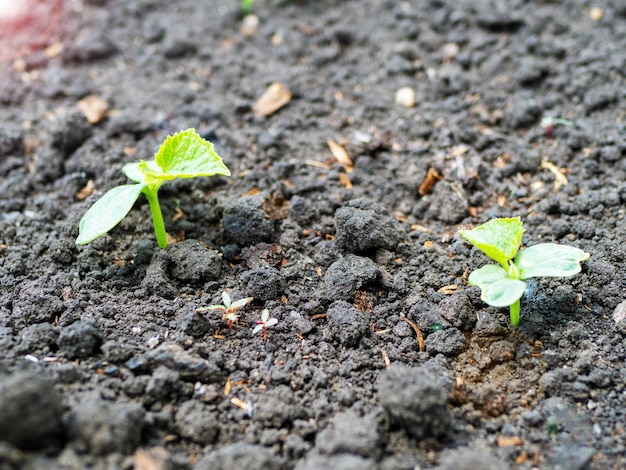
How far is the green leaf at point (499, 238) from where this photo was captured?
5.50 feet

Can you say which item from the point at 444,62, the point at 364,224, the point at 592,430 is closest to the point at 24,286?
the point at 364,224

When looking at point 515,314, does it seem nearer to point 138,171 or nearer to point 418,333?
point 418,333

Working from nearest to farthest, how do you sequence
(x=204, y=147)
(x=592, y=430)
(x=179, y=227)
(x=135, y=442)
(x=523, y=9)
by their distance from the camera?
1. (x=135, y=442)
2. (x=592, y=430)
3. (x=204, y=147)
4. (x=179, y=227)
5. (x=523, y=9)

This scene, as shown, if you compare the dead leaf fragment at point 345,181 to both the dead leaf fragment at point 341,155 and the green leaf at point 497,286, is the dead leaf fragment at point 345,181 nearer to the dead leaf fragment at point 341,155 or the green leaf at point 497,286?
the dead leaf fragment at point 341,155

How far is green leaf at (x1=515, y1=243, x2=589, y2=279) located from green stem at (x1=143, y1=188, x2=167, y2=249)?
120 cm

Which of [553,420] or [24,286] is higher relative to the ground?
[24,286]

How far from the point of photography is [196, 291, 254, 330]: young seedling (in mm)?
1781

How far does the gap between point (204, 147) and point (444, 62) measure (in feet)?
5.20

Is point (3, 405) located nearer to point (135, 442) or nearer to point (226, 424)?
point (135, 442)

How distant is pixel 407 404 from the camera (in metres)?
1.47

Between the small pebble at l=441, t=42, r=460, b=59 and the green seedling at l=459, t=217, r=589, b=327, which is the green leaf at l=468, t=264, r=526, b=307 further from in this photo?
the small pebble at l=441, t=42, r=460, b=59

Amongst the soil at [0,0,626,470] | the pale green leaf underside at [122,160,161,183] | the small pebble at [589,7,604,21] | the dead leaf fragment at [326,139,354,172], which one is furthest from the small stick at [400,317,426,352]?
the small pebble at [589,7,604,21]

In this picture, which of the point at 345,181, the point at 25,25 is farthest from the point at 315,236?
the point at 25,25

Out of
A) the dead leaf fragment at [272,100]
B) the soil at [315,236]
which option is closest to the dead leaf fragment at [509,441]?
the soil at [315,236]
